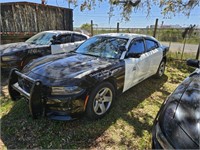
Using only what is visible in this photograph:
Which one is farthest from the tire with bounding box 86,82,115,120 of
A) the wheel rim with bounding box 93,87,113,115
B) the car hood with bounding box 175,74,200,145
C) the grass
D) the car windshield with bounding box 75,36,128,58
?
the car hood with bounding box 175,74,200,145

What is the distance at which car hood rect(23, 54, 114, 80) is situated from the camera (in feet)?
9.55

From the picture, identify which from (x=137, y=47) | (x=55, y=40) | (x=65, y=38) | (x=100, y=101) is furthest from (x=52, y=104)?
(x=65, y=38)

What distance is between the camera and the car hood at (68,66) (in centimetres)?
291

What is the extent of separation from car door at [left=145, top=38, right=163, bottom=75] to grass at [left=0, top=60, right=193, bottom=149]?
1341 millimetres

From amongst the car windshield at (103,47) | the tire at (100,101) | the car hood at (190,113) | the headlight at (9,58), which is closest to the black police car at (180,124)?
the car hood at (190,113)

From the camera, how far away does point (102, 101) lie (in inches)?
128

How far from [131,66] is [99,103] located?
3.87 feet

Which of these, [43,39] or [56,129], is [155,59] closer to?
[56,129]

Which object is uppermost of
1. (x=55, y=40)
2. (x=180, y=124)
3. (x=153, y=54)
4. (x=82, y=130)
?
(x=55, y=40)

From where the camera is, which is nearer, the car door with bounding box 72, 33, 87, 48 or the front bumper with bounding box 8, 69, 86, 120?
the front bumper with bounding box 8, 69, 86, 120

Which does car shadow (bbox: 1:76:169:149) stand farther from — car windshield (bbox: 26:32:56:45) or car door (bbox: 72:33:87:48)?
car door (bbox: 72:33:87:48)

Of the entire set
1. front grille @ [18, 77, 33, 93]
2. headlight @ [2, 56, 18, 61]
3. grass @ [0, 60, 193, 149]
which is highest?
headlight @ [2, 56, 18, 61]

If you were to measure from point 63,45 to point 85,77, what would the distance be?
3968mm

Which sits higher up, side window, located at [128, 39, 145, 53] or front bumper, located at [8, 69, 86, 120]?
side window, located at [128, 39, 145, 53]
